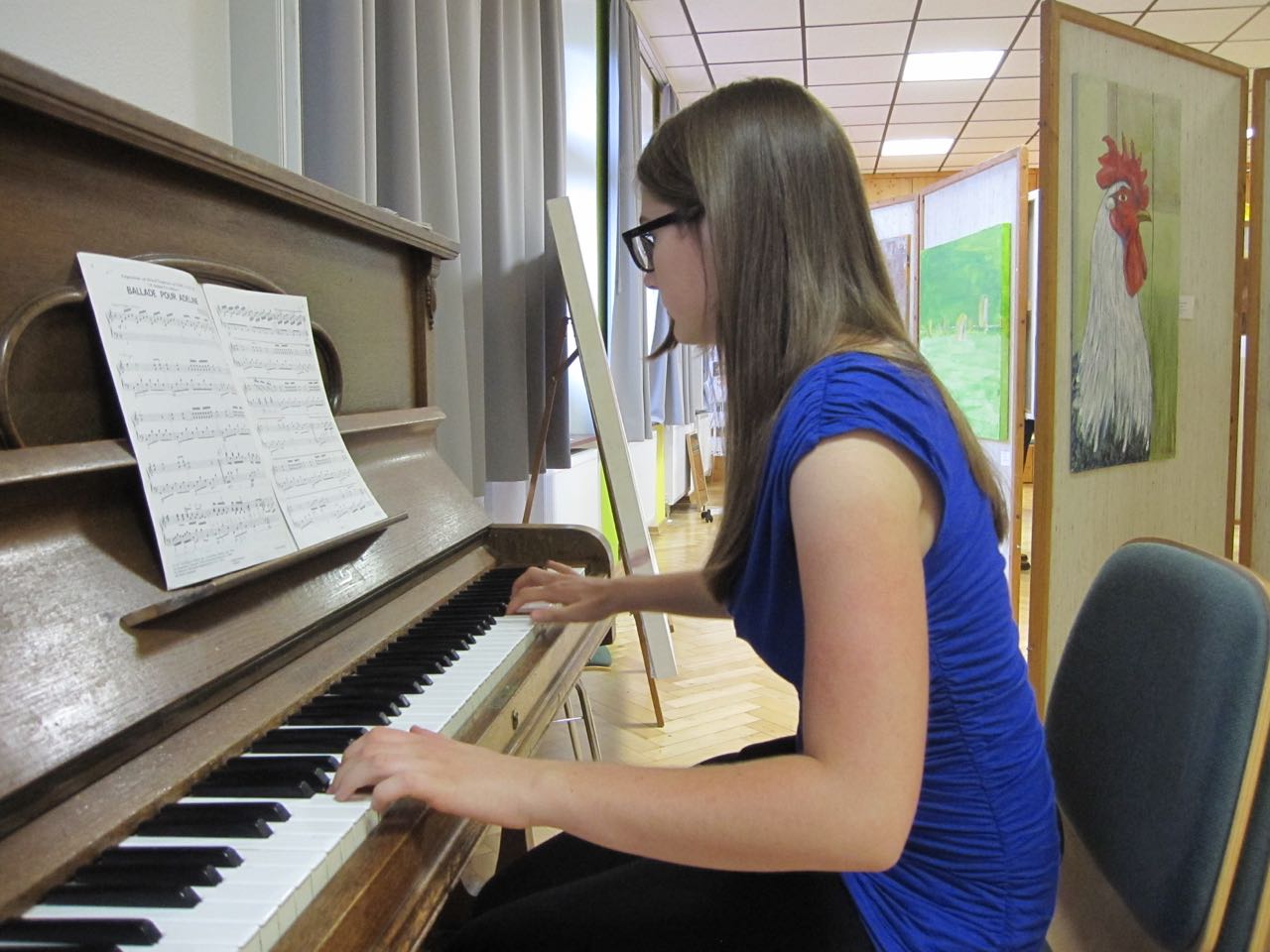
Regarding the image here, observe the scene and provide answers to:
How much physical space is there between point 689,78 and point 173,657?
18.3 ft

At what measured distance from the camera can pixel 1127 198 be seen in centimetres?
219

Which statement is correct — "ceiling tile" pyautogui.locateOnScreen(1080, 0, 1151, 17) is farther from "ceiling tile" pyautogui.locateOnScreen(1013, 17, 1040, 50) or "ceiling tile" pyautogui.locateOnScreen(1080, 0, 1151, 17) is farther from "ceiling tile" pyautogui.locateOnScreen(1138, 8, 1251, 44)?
"ceiling tile" pyautogui.locateOnScreen(1013, 17, 1040, 50)

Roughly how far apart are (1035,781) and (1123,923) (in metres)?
0.21

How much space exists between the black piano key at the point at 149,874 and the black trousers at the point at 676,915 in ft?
1.15

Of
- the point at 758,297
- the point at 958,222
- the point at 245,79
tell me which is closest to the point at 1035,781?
the point at 758,297

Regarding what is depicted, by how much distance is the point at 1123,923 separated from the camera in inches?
35.7

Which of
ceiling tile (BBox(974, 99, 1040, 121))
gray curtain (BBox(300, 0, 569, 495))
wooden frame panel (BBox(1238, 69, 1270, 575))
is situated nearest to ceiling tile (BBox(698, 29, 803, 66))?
ceiling tile (BBox(974, 99, 1040, 121))

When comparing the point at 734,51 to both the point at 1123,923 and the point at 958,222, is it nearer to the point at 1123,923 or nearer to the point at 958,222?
the point at 958,222

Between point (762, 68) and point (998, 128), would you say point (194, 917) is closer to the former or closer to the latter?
point (762, 68)

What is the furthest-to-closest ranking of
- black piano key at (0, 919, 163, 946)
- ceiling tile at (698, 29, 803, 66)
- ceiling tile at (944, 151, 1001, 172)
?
ceiling tile at (944, 151, 1001, 172), ceiling tile at (698, 29, 803, 66), black piano key at (0, 919, 163, 946)

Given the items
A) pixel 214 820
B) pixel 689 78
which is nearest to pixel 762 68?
pixel 689 78

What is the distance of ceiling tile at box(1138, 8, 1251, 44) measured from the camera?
450 centimetres

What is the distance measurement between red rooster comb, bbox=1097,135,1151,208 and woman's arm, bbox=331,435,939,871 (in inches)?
72.3

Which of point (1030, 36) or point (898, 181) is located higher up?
point (898, 181)
